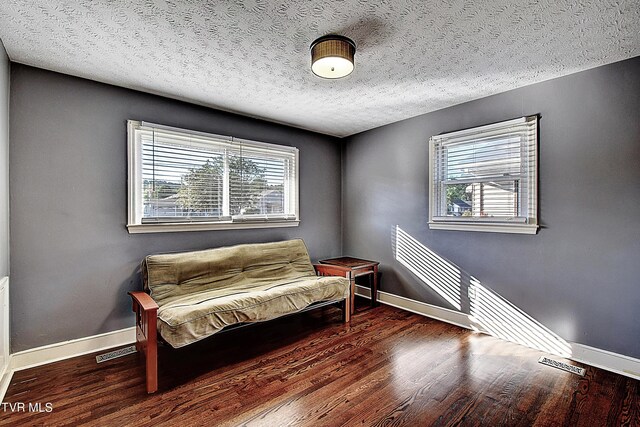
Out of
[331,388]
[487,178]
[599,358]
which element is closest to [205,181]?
[331,388]

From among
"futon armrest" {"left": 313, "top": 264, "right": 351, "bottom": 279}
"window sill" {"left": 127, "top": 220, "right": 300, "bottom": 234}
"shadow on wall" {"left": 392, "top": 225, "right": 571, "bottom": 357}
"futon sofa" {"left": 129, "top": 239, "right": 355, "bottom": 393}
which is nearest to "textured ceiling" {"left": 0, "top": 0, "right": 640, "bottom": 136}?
"window sill" {"left": 127, "top": 220, "right": 300, "bottom": 234}

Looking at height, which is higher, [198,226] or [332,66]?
[332,66]

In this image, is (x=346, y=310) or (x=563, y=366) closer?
(x=563, y=366)

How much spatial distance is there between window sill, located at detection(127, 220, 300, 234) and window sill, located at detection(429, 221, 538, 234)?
1770 mm

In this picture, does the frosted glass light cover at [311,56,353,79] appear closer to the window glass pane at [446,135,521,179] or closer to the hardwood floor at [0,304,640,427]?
the window glass pane at [446,135,521,179]

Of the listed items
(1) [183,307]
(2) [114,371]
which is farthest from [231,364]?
(2) [114,371]

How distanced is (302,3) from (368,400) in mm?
2389

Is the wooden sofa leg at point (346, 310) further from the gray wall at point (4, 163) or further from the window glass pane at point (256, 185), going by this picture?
the gray wall at point (4, 163)

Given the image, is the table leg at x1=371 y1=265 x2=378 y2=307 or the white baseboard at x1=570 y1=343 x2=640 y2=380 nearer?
the white baseboard at x1=570 y1=343 x2=640 y2=380

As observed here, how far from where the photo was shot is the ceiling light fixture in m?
1.97

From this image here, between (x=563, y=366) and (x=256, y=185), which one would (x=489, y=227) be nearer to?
(x=563, y=366)

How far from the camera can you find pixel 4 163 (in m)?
2.22

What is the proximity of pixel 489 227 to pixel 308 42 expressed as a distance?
7.65 feet

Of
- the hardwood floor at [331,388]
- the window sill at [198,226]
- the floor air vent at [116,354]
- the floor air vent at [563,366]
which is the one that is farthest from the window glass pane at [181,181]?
the floor air vent at [563,366]
